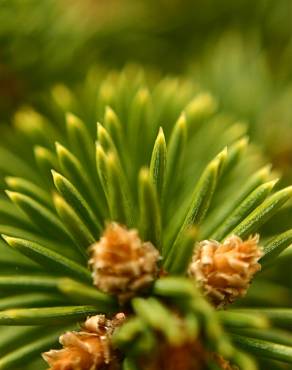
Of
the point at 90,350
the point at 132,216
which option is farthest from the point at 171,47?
the point at 90,350

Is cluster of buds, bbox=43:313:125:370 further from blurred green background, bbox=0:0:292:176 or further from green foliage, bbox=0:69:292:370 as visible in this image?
blurred green background, bbox=0:0:292:176

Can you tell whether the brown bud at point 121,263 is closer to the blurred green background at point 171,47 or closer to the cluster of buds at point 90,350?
the cluster of buds at point 90,350

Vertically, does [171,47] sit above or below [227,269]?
above

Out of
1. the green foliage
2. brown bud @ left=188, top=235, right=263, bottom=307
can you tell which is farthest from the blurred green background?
brown bud @ left=188, top=235, right=263, bottom=307

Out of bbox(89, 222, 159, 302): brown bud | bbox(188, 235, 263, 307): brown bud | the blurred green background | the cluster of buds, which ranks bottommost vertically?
the cluster of buds

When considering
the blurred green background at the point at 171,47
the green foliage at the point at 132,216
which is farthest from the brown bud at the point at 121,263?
the blurred green background at the point at 171,47

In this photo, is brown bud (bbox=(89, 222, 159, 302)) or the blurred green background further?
the blurred green background

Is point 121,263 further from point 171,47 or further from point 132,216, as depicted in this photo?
point 171,47
